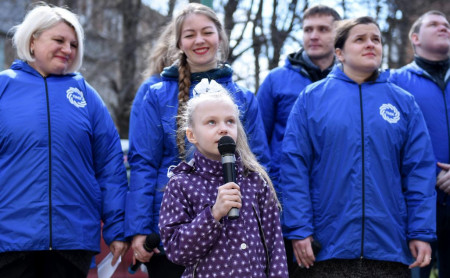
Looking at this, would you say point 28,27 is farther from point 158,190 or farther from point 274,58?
point 274,58

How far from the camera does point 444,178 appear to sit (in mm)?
4652

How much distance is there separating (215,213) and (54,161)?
4.29 feet

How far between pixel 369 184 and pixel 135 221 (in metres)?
1.51

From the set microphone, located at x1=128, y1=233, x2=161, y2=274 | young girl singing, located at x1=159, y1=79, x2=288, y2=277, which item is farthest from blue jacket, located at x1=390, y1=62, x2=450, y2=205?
microphone, located at x1=128, y1=233, x2=161, y2=274

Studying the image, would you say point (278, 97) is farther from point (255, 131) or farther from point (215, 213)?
point (215, 213)

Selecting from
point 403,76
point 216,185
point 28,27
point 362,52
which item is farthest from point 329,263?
point 28,27

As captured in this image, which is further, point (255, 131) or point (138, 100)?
point (138, 100)

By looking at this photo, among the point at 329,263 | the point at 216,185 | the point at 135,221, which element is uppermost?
the point at 216,185

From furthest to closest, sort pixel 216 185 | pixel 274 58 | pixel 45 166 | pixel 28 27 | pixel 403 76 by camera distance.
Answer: pixel 274 58
pixel 403 76
pixel 28 27
pixel 45 166
pixel 216 185

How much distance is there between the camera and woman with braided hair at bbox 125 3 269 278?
3973mm

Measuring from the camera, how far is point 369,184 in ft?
13.3

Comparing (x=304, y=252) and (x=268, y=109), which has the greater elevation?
(x=268, y=109)

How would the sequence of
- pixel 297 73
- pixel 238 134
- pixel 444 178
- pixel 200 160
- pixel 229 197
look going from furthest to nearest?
pixel 297 73
pixel 444 178
pixel 238 134
pixel 200 160
pixel 229 197

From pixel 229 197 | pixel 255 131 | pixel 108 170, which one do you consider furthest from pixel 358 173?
pixel 108 170
